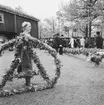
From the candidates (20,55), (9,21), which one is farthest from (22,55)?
(9,21)

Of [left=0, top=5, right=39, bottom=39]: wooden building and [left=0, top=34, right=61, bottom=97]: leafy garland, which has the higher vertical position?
[left=0, top=5, right=39, bottom=39]: wooden building

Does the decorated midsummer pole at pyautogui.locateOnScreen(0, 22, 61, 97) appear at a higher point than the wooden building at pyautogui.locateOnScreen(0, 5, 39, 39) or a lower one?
lower

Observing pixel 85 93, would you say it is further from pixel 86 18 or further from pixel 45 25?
pixel 45 25

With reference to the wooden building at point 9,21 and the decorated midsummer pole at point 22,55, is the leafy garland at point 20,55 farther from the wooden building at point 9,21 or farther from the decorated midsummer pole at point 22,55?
the wooden building at point 9,21

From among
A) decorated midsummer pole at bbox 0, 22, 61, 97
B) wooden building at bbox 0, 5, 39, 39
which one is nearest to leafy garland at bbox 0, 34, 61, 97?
decorated midsummer pole at bbox 0, 22, 61, 97

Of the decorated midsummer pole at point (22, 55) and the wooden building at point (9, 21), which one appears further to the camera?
the wooden building at point (9, 21)

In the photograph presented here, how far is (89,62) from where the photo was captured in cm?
1096

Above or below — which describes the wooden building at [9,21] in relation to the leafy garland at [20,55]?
above

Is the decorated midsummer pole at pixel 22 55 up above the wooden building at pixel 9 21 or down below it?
below

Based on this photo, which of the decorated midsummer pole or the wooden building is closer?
the decorated midsummer pole

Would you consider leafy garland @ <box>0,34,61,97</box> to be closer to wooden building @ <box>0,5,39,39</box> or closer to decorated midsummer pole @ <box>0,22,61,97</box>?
decorated midsummer pole @ <box>0,22,61,97</box>

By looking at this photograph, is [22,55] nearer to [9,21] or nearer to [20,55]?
[20,55]

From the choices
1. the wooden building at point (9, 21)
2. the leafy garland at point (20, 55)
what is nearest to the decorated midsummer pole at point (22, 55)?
the leafy garland at point (20, 55)

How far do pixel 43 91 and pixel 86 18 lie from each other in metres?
27.7
